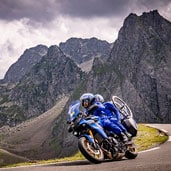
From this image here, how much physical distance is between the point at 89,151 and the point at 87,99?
6.97 feet

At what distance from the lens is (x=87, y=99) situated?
483 inches

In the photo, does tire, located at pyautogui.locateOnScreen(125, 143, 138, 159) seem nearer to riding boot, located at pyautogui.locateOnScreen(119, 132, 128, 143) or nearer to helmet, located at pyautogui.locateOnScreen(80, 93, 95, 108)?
riding boot, located at pyautogui.locateOnScreen(119, 132, 128, 143)

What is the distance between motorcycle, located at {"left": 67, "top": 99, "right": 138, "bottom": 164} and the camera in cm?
1092

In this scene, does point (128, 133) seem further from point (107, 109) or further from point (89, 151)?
point (89, 151)

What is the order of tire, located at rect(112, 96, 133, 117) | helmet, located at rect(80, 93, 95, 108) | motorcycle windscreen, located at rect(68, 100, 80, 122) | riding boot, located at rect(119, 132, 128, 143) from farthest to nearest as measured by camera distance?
tire, located at rect(112, 96, 133, 117) < riding boot, located at rect(119, 132, 128, 143) < helmet, located at rect(80, 93, 95, 108) < motorcycle windscreen, located at rect(68, 100, 80, 122)

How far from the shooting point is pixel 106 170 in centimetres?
902

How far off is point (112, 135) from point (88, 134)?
1.43m

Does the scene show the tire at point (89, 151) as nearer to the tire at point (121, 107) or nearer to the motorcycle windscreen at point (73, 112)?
the motorcycle windscreen at point (73, 112)

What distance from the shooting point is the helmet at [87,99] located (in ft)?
40.2

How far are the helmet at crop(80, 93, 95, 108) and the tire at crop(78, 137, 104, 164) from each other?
67.3 inches

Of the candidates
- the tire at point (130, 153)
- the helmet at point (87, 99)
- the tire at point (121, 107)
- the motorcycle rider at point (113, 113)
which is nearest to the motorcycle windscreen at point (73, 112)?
the helmet at point (87, 99)

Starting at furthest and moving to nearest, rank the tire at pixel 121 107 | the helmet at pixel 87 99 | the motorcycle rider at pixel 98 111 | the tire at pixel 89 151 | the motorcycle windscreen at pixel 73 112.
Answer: the tire at pixel 121 107, the helmet at pixel 87 99, the motorcycle rider at pixel 98 111, the motorcycle windscreen at pixel 73 112, the tire at pixel 89 151

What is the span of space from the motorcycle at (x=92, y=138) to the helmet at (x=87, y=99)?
459mm

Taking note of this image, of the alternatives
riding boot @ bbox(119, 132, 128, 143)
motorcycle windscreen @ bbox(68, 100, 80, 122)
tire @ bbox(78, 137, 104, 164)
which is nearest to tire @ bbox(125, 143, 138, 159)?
riding boot @ bbox(119, 132, 128, 143)
